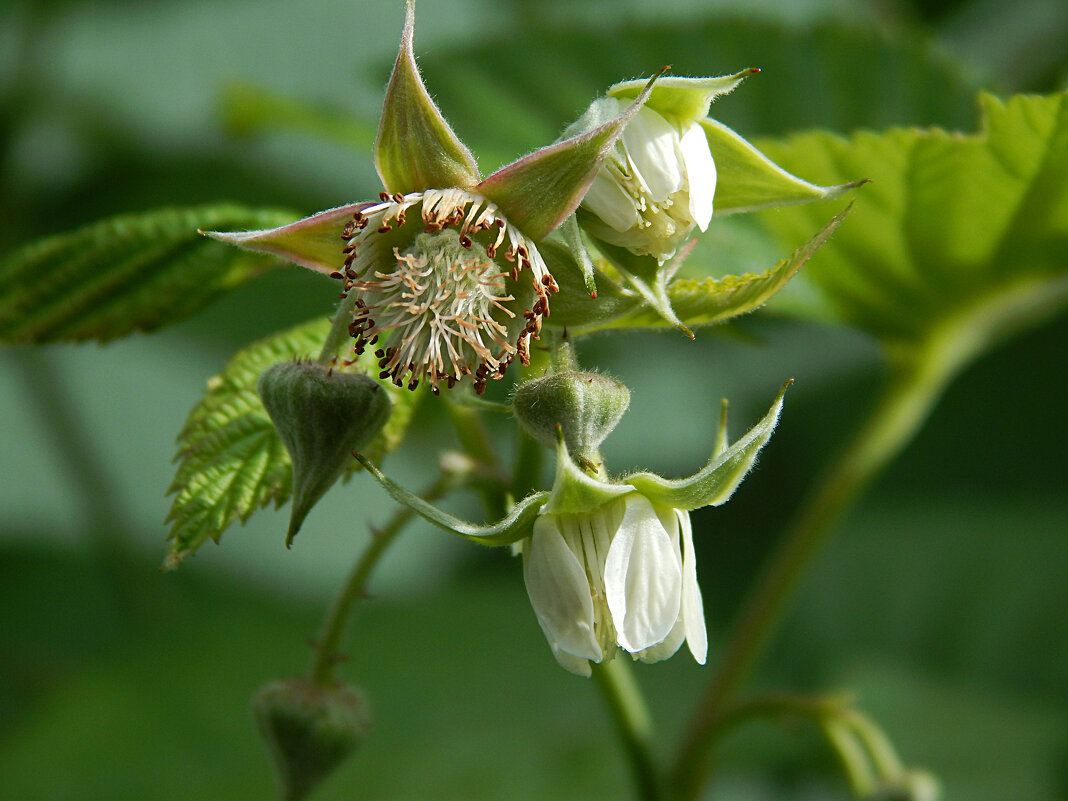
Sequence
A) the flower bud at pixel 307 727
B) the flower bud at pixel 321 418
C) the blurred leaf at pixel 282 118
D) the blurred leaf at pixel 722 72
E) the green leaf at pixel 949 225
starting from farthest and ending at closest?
the blurred leaf at pixel 282 118 < the blurred leaf at pixel 722 72 < the green leaf at pixel 949 225 < the flower bud at pixel 307 727 < the flower bud at pixel 321 418

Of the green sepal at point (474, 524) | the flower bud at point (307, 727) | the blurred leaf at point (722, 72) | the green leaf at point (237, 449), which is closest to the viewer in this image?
the green sepal at point (474, 524)

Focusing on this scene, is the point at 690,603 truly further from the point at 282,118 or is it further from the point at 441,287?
the point at 282,118

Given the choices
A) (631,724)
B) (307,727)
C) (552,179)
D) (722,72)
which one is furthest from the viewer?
(722,72)

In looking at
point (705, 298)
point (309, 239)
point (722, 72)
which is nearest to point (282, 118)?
point (722, 72)

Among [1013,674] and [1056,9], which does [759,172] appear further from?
[1056,9]

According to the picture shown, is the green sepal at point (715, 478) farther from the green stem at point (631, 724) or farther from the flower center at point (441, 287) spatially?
the green stem at point (631, 724)

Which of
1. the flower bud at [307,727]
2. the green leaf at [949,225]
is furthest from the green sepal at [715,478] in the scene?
the green leaf at [949,225]

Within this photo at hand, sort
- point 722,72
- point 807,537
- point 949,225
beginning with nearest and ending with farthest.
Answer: point 949,225
point 807,537
point 722,72
